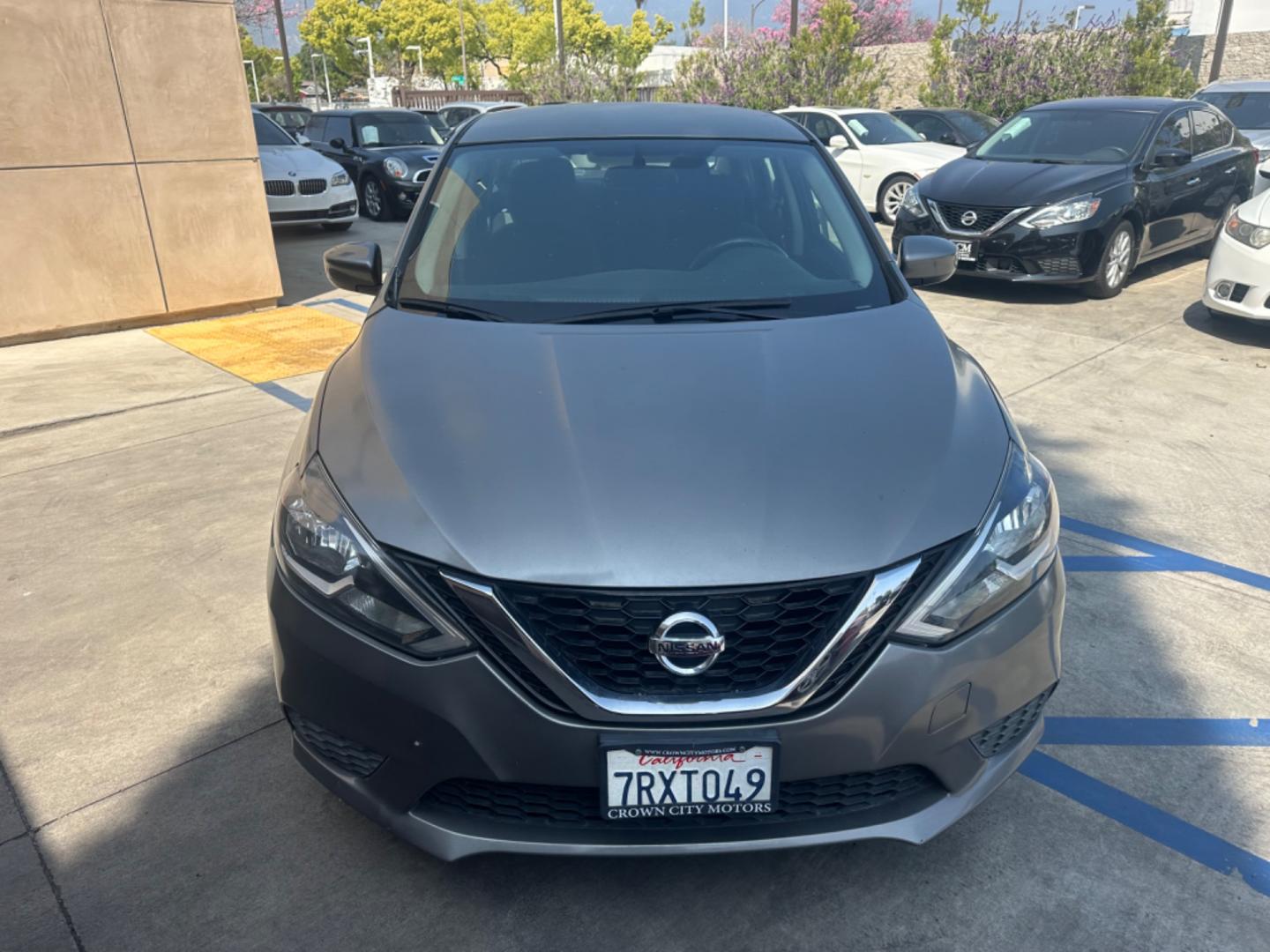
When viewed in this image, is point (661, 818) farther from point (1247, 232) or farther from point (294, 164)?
point (294, 164)

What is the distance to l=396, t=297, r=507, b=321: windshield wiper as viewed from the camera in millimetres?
2729

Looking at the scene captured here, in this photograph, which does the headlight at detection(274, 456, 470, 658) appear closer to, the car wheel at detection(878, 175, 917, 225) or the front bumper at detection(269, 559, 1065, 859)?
the front bumper at detection(269, 559, 1065, 859)

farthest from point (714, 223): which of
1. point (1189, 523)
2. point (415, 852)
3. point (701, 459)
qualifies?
point (1189, 523)

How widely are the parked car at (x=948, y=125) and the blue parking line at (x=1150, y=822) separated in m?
12.5

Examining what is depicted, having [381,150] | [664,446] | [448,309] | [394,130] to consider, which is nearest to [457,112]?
[394,130]

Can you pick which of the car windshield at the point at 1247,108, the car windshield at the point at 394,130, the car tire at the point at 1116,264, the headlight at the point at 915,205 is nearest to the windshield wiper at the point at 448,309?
the headlight at the point at 915,205

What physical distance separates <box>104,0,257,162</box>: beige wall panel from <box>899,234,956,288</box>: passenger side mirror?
6.18 m

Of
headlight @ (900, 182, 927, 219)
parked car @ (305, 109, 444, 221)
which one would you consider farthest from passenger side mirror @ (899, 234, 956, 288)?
parked car @ (305, 109, 444, 221)

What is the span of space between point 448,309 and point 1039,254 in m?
6.46

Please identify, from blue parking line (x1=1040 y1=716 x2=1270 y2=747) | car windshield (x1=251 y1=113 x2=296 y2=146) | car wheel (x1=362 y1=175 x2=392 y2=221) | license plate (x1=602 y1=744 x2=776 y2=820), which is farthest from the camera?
car wheel (x1=362 y1=175 x2=392 y2=221)

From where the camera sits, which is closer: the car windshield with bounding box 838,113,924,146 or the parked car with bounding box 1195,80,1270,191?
the parked car with bounding box 1195,80,1270,191

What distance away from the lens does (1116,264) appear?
27.0ft

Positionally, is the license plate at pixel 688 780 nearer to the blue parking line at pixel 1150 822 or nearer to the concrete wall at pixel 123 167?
the blue parking line at pixel 1150 822

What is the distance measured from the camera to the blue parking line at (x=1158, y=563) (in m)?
3.60
